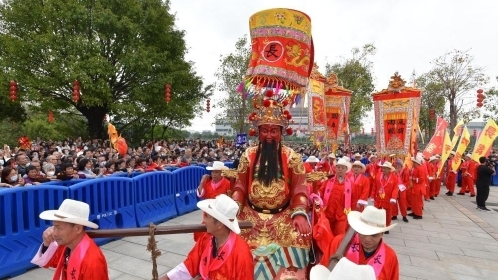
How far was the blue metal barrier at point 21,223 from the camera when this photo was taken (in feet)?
14.8

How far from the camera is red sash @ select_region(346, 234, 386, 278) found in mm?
2723

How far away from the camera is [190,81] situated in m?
26.0

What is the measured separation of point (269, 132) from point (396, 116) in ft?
21.5

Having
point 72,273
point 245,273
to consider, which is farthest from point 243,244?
point 72,273

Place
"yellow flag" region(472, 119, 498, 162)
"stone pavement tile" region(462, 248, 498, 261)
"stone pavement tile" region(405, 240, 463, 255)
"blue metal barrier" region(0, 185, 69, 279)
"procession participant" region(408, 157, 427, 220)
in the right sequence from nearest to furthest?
1. "blue metal barrier" region(0, 185, 69, 279)
2. "stone pavement tile" region(462, 248, 498, 261)
3. "stone pavement tile" region(405, 240, 463, 255)
4. "procession participant" region(408, 157, 427, 220)
5. "yellow flag" region(472, 119, 498, 162)

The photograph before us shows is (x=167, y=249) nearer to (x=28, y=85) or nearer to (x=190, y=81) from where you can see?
(x=28, y=85)

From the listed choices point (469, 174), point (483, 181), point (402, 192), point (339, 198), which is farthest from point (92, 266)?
point (469, 174)

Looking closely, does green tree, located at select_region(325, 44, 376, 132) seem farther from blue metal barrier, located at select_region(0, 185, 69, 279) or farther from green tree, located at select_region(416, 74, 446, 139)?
blue metal barrier, located at select_region(0, 185, 69, 279)

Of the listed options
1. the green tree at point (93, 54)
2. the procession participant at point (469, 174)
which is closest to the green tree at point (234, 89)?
the green tree at point (93, 54)

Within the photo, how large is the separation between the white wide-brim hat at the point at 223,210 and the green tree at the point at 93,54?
19704 millimetres

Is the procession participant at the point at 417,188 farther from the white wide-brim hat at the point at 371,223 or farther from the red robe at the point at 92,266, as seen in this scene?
the red robe at the point at 92,266

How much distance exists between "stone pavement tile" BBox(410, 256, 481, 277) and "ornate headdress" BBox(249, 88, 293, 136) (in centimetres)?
390

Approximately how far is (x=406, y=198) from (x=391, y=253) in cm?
827

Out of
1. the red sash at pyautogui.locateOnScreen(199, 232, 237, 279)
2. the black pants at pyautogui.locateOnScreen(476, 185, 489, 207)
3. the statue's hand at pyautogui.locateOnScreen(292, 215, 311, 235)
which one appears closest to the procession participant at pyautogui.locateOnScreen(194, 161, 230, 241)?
the statue's hand at pyautogui.locateOnScreen(292, 215, 311, 235)
